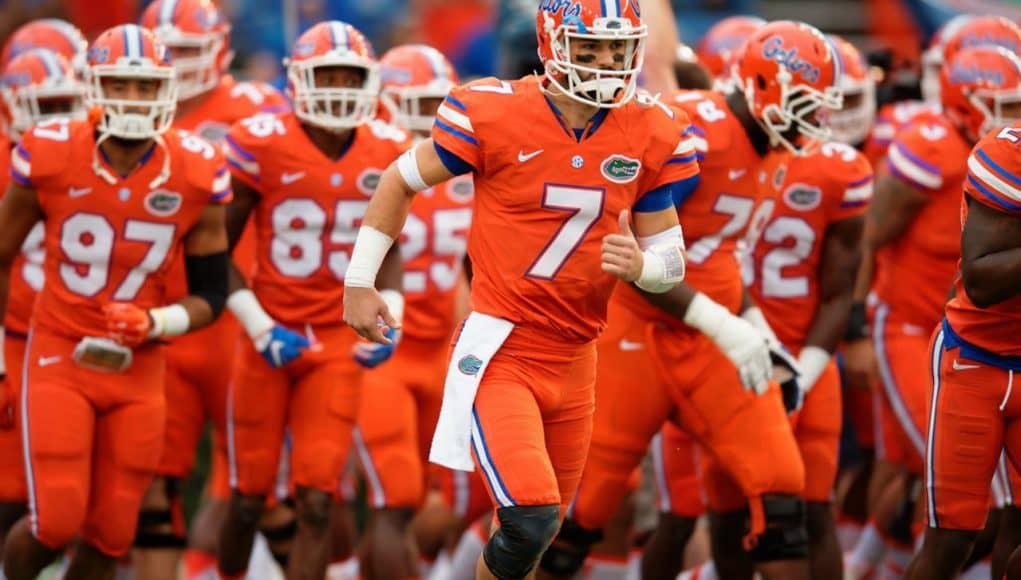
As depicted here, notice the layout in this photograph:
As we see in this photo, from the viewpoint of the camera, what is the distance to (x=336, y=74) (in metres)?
6.57

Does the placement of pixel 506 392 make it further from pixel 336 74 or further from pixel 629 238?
pixel 336 74

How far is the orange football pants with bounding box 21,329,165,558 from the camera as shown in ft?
19.3

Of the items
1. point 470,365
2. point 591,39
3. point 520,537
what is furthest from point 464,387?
point 591,39

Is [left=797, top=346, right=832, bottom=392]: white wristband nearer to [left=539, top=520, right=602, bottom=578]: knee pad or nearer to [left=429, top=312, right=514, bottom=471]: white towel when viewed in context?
[left=539, top=520, right=602, bottom=578]: knee pad

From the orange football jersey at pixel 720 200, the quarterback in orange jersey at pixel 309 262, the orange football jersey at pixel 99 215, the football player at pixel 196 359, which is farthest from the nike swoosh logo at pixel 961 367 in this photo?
the football player at pixel 196 359

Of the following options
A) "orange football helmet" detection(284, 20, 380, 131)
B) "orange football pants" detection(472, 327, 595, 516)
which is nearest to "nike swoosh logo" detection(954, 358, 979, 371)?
"orange football pants" detection(472, 327, 595, 516)

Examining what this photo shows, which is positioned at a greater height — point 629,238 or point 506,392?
point 629,238

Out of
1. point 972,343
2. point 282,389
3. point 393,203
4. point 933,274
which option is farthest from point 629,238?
point 933,274

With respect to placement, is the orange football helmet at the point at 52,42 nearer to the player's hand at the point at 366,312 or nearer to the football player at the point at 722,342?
the football player at the point at 722,342

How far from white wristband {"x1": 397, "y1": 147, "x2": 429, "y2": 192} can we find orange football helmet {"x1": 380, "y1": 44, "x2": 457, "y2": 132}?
7.80ft

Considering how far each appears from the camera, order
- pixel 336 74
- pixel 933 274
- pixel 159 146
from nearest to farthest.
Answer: pixel 159 146
pixel 336 74
pixel 933 274

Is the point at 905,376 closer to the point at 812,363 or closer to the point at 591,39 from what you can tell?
the point at 812,363

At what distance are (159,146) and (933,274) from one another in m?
2.95

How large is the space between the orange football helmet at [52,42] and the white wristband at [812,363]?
318 cm
